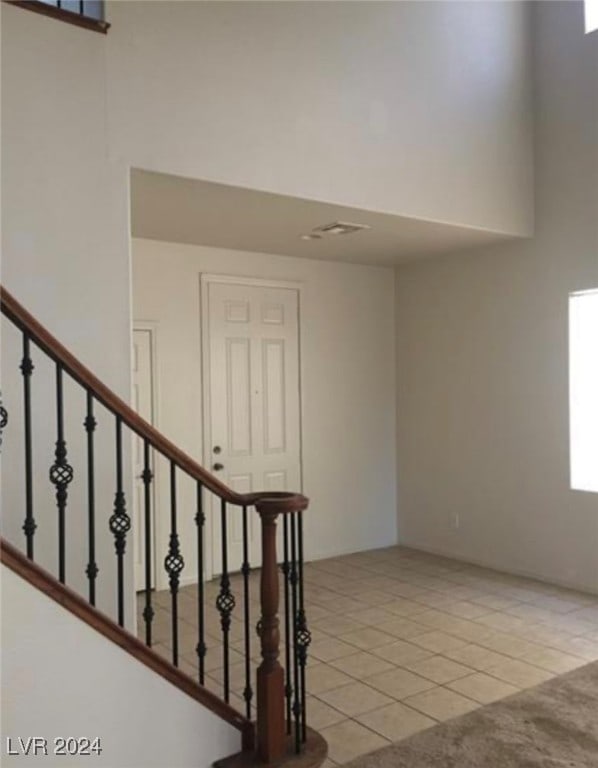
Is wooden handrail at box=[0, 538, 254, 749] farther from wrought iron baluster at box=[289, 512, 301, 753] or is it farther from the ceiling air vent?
the ceiling air vent

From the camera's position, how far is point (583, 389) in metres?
4.73

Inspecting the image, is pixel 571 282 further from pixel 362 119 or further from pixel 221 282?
pixel 221 282

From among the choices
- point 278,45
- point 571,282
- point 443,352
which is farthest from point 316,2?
point 443,352

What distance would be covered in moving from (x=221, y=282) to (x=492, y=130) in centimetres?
227

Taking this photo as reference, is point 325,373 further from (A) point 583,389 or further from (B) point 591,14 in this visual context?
(B) point 591,14

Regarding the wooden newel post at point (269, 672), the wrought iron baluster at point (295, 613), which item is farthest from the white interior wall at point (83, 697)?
the wrought iron baluster at point (295, 613)

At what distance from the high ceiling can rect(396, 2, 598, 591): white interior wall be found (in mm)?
390

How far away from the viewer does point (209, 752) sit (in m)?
2.34

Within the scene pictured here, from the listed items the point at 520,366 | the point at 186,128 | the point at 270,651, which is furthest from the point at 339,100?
the point at 270,651

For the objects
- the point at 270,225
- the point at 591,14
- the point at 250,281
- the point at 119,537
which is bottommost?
the point at 119,537

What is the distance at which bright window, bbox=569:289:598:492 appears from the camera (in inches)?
185

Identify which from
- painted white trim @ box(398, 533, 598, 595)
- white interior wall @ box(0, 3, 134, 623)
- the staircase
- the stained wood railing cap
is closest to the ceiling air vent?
white interior wall @ box(0, 3, 134, 623)

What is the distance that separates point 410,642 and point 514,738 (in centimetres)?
113

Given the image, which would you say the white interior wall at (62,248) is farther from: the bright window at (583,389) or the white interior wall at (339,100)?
the bright window at (583,389)
